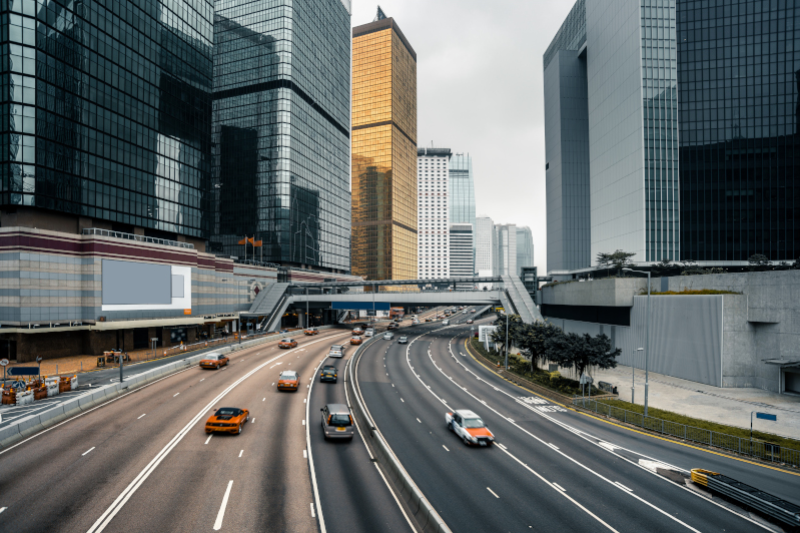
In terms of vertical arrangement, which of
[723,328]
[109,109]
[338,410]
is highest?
[109,109]

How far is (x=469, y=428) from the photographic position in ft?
80.5

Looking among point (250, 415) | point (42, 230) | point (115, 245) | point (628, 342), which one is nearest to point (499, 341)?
point (628, 342)

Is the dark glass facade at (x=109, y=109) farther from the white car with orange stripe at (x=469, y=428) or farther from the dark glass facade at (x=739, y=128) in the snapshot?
the dark glass facade at (x=739, y=128)

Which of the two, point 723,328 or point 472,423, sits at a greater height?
point 723,328

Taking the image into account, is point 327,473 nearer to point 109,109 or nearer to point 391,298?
point 109,109

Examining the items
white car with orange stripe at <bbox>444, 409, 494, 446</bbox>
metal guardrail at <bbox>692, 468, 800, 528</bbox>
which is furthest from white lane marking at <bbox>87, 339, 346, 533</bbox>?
metal guardrail at <bbox>692, 468, 800, 528</bbox>

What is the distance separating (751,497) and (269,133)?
121 metres

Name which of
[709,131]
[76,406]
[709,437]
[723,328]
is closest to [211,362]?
[76,406]

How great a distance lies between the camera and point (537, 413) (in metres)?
32.0

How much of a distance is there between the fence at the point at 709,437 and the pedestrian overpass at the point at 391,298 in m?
36.8

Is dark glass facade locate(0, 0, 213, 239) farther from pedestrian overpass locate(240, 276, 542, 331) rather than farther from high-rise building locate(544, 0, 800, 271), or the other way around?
high-rise building locate(544, 0, 800, 271)

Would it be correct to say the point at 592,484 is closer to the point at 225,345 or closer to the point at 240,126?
the point at 225,345

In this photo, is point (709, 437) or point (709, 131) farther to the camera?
point (709, 131)

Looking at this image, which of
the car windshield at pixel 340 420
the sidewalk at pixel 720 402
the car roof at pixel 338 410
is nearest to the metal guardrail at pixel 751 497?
the sidewalk at pixel 720 402
